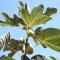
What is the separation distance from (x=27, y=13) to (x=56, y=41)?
1.36 ft

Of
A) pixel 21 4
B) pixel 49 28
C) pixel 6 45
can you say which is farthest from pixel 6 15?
pixel 49 28

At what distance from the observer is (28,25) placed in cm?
261

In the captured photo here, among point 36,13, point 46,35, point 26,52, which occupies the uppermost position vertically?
point 36,13

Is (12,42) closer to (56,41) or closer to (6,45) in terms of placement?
(6,45)

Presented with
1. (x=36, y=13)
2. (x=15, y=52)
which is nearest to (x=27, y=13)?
(x=36, y=13)

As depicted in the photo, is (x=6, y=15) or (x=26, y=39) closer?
(x=26, y=39)

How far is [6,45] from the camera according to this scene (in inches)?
101

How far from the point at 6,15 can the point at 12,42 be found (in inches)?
13.9

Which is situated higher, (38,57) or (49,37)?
(49,37)

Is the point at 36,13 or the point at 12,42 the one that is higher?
the point at 36,13

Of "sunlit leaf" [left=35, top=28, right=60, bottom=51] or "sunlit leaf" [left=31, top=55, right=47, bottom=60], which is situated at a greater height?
"sunlit leaf" [left=35, top=28, right=60, bottom=51]

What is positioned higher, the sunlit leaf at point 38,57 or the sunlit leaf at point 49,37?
the sunlit leaf at point 49,37

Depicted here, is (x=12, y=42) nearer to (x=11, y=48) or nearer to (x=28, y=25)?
(x=11, y=48)

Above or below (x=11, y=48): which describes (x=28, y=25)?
above
